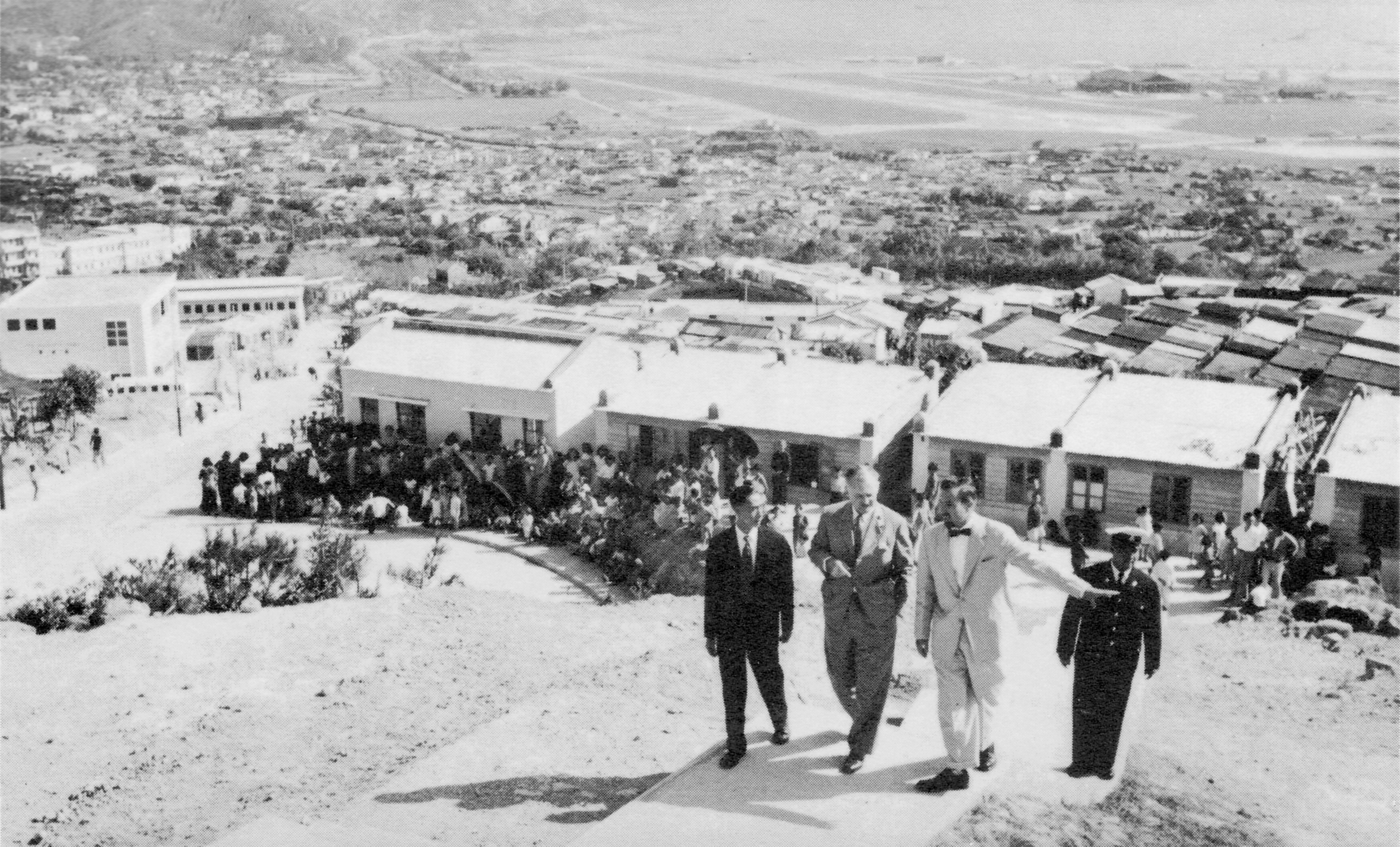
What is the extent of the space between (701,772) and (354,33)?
8061 inches

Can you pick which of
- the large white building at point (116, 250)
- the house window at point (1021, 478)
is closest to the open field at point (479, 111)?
the large white building at point (116, 250)

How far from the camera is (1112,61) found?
155625 millimetres

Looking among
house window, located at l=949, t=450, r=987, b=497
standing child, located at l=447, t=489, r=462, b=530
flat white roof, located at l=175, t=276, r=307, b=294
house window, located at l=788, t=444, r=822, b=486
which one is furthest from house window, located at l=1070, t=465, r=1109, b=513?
flat white roof, located at l=175, t=276, r=307, b=294

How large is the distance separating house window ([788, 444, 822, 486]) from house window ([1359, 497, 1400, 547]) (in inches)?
271

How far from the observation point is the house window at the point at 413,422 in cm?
2219

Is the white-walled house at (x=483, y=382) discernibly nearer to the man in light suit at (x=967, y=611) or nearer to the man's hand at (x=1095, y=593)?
the man in light suit at (x=967, y=611)

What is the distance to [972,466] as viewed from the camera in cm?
1792

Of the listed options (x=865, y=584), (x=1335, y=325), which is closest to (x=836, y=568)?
(x=865, y=584)

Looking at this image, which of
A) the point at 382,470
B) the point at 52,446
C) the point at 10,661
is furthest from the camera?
the point at 52,446

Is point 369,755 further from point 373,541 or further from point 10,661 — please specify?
point 373,541

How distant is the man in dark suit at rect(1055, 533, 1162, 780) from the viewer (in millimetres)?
6504

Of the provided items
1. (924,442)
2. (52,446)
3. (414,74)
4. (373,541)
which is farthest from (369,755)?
(414,74)

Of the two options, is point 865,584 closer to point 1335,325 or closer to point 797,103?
point 1335,325

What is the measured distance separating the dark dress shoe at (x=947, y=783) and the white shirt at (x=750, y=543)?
1.34 meters
